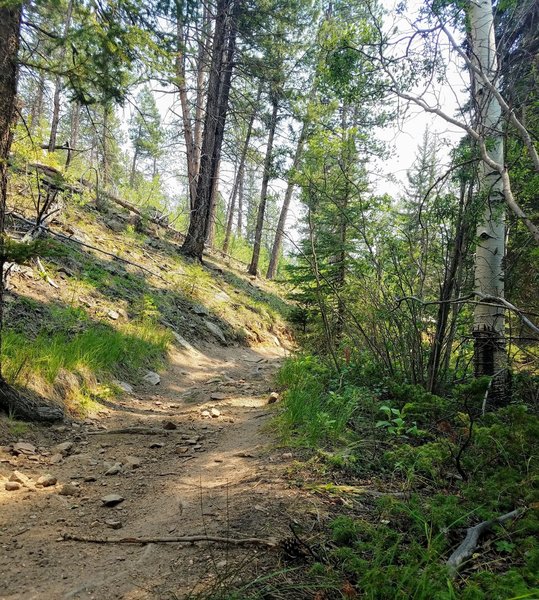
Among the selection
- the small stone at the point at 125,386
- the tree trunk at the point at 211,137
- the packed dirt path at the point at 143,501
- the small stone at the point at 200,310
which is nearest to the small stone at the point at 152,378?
the small stone at the point at 125,386

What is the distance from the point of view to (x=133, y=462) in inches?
139

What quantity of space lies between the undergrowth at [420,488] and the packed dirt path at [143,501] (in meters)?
0.35

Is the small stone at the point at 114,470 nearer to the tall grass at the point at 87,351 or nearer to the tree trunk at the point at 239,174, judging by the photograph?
the tall grass at the point at 87,351

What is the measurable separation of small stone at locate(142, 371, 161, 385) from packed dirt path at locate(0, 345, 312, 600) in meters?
0.86

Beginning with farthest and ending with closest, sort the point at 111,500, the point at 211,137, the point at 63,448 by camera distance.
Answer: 1. the point at 211,137
2. the point at 63,448
3. the point at 111,500

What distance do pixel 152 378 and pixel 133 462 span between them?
2.83 metres

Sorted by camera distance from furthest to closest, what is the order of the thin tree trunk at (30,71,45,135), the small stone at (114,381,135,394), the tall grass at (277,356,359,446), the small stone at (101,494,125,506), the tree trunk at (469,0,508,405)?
the small stone at (114,381,135,394), the thin tree trunk at (30,71,45,135), the tree trunk at (469,0,508,405), the tall grass at (277,356,359,446), the small stone at (101,494,125,506)

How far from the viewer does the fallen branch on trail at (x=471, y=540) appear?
1.70 m

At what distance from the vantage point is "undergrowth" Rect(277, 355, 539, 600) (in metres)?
1.55

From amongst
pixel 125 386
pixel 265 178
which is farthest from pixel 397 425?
pixel 265 178

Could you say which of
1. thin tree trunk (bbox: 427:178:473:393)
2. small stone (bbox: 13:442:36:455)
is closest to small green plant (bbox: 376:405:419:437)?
A: thin tree trunk (bbox: 427:178:473:393)

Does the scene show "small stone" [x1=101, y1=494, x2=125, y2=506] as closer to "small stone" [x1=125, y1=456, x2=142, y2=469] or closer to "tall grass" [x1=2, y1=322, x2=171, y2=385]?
"small stone" [x1=125, y1=456, x2=142, y2=469]

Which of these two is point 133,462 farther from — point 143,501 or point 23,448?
point 23,448

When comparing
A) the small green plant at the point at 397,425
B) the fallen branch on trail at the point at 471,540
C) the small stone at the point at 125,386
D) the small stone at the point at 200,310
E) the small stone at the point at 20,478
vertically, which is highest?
the small stone at the point at 200,310
